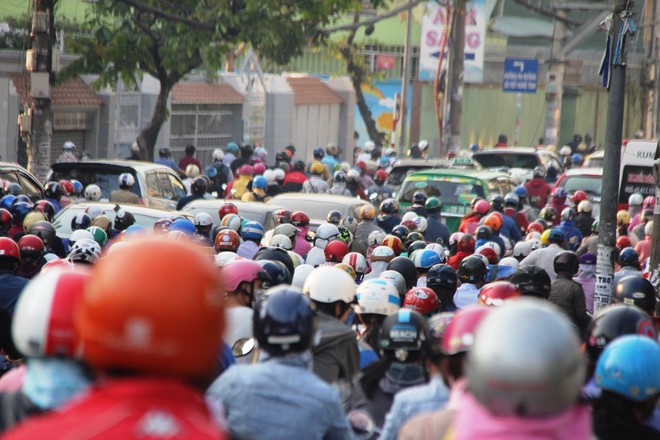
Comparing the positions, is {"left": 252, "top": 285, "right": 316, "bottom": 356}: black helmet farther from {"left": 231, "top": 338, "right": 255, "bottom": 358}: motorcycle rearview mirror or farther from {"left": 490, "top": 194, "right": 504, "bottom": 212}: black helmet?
{"left": 490, "top": 194, "right": 504, "bottom": 212}: black helmet

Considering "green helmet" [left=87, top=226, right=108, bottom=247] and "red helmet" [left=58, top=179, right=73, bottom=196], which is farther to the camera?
"red helmet" [left=58, top=179, right=73, bottom=196]

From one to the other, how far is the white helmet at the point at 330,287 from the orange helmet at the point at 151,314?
432cm

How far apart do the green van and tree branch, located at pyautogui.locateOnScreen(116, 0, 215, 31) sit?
4628 millimetres

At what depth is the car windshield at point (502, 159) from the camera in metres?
29.1

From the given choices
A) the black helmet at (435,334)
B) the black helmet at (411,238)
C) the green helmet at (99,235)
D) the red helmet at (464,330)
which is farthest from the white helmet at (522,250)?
the red helmet at (464,330)

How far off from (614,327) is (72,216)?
9.70m

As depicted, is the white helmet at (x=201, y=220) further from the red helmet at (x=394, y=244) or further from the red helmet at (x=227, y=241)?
the red helmet at (x=394, y=244)

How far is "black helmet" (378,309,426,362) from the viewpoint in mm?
5496

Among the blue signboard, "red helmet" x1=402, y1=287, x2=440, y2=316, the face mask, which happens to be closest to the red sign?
the blue signboard

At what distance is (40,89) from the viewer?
1739 cm

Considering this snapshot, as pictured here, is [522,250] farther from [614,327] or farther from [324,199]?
[614,327]

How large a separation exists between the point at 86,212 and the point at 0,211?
5.47ft

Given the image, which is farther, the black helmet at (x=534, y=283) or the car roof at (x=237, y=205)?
the car roof at (x=237, y=205)

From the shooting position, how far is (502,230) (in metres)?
16.5
